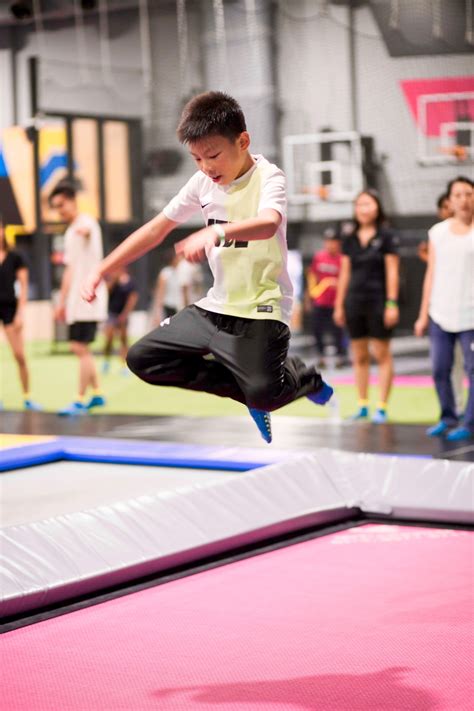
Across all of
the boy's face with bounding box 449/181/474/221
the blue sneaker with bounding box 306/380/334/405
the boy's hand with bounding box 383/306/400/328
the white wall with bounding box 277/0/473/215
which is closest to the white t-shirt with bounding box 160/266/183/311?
the white wall with bounding box 277/0/473/215

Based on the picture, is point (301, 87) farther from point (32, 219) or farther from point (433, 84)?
point (32, 219)

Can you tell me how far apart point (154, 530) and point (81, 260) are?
3314 millimetres

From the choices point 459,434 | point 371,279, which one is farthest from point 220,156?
point 371,279

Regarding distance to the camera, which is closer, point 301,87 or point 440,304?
point 440,304

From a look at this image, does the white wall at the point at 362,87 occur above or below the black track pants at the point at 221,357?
above

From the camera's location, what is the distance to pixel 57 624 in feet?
9.39

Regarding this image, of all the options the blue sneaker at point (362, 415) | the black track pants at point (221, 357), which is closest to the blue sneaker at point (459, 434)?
the blue sneaker at point (362, 415)

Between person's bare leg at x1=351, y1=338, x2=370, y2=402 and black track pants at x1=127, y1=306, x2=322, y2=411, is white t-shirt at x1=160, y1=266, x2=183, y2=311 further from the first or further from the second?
black track pants at x1=127, y1=306, x2=322, y2=411

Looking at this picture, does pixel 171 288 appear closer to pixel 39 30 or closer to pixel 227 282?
pixel 39 30

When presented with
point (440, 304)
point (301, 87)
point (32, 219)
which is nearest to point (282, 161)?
point (301, 87)

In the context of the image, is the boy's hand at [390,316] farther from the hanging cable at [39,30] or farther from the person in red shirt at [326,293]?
the hanging cable at [39,30]

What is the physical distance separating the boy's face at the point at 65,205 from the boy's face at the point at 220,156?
12.1 ft

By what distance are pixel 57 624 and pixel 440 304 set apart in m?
3.24

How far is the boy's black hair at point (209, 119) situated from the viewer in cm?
260
